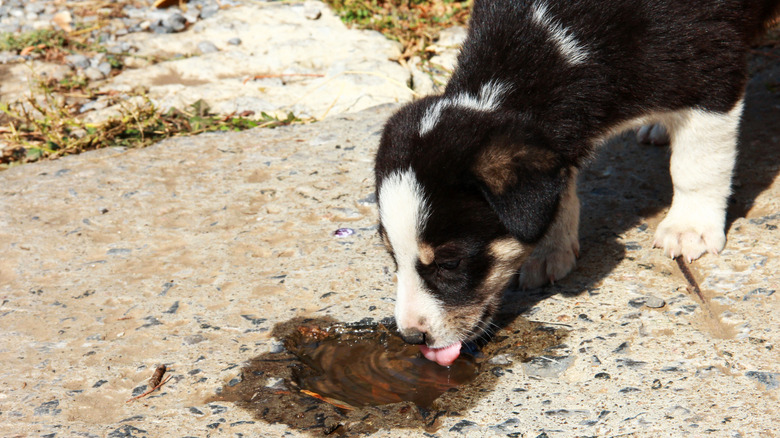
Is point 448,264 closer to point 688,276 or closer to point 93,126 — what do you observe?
point 688,276

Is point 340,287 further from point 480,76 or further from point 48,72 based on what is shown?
point 48,72

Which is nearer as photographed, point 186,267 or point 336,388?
point 336,388

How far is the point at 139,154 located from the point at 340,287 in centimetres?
212

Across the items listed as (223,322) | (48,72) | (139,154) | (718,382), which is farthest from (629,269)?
(48,72)

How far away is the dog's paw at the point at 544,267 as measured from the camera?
375 cm

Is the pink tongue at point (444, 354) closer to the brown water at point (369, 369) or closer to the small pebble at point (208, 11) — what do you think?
the brown water at point (369, 369)

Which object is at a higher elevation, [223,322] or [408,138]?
[408,138]

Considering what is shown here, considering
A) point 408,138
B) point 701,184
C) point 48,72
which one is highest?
point 408,138

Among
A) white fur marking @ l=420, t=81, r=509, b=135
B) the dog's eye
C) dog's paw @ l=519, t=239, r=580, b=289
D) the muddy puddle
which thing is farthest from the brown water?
white fur marking @ l=420, t=81, r=509, b=135

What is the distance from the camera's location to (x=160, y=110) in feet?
18.5

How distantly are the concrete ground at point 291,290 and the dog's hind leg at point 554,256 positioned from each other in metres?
0.08

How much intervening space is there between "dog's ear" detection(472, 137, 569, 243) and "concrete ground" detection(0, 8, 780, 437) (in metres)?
0.64

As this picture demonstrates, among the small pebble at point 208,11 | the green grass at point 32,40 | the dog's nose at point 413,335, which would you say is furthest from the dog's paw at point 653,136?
the green grass at point 32,40

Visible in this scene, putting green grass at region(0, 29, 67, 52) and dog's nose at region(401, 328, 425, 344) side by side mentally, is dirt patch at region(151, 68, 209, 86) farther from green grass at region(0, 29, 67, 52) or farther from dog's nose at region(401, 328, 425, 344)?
dog's nose at region(401, 328, 425, 344)
